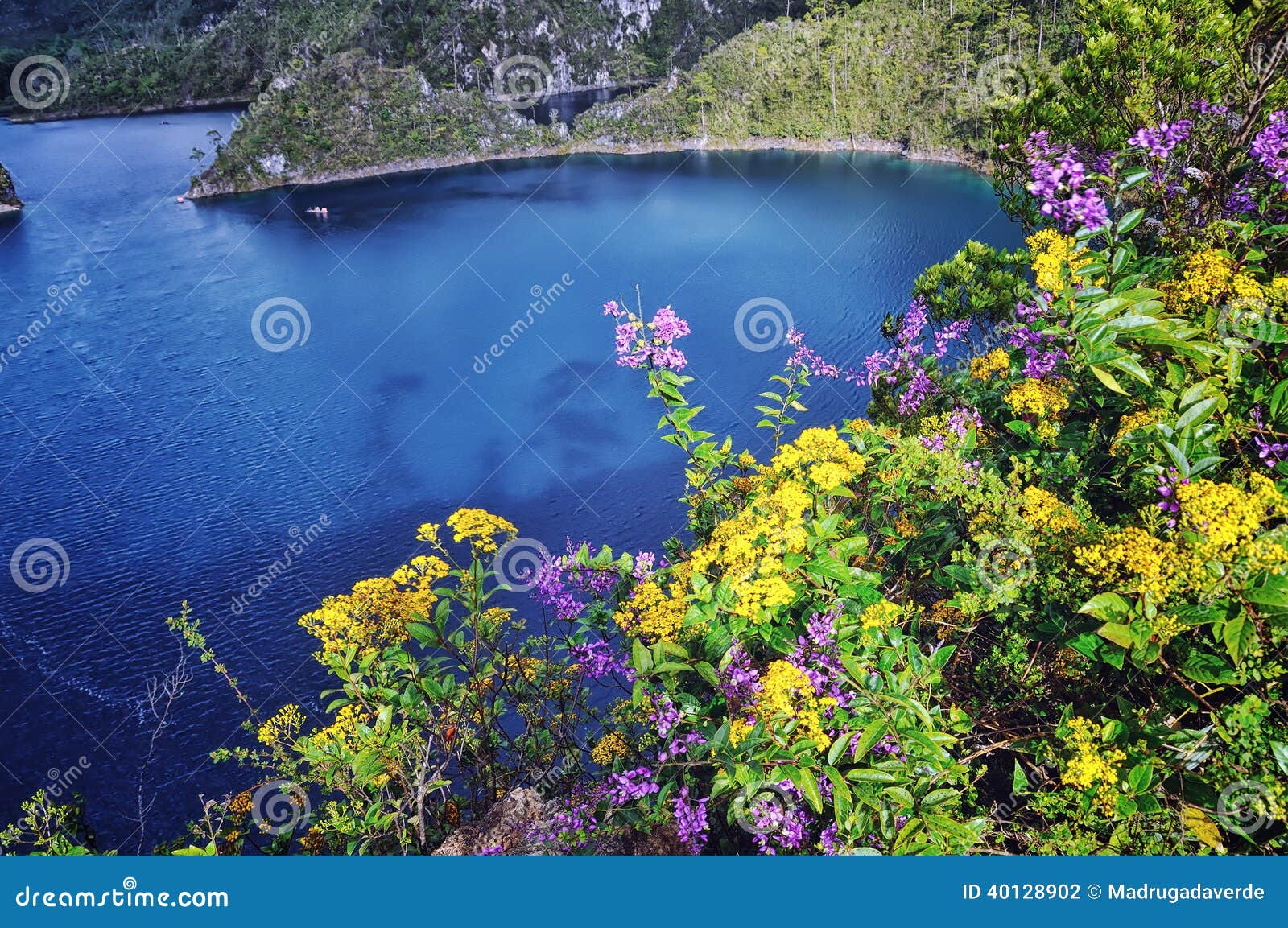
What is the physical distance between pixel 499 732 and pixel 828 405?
507 inches

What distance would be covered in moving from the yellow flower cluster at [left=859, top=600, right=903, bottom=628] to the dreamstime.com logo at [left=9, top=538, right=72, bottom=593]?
597 inches

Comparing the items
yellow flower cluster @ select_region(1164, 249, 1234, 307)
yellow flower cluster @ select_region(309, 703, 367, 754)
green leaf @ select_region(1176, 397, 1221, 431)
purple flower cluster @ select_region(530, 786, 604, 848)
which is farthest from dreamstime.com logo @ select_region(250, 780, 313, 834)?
yellow flower cluster @ select_region(1164, 249, 1234, 307)

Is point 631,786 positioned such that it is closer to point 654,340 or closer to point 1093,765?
point 1093,765

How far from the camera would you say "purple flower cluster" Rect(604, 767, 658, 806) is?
122 inches

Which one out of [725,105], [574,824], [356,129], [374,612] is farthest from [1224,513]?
[725,105]

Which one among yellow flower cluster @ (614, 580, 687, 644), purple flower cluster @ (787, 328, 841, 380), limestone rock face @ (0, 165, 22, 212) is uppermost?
limestone rock face @ (0, 165, 22, 212)

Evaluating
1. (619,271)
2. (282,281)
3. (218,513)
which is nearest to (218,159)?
(282,281)

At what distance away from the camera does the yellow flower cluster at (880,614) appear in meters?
2.58

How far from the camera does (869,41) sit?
46.5 meters

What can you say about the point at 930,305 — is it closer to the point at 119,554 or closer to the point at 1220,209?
the point at 1220,209

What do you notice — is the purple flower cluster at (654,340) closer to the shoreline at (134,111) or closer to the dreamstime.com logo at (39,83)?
the dreamstime.com logo at (39,83)

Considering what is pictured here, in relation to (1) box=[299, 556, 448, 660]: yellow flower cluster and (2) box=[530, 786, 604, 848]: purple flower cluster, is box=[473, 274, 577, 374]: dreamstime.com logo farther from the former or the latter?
(2) box=[530, 786, 604, 848]: purple flower cluster

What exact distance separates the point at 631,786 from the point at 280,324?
23.2 metres

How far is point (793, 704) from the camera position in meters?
2.59
